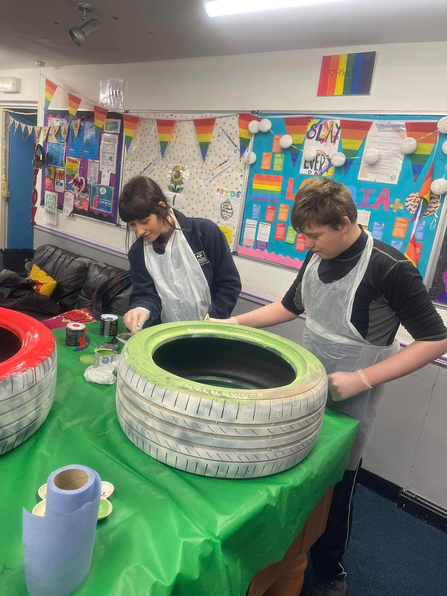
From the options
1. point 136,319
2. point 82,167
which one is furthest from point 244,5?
point 82,167

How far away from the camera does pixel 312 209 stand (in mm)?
1204

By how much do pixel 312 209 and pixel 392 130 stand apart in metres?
1.28

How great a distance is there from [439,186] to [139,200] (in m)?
1.46

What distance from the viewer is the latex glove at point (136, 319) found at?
4.87ft

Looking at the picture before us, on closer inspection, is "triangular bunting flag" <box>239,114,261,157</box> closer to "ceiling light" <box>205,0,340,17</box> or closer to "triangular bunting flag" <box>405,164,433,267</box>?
"ceiling light" <box>205,0,340,17</box>

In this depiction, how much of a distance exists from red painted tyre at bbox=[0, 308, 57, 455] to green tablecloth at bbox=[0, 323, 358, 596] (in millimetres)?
59

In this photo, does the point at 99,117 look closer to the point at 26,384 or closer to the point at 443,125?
the point at 443,125

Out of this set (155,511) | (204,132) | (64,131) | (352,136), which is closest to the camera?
(155,511)

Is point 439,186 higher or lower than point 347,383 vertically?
higher

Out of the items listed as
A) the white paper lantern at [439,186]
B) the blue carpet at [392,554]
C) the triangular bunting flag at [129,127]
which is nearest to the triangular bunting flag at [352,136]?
the white paper lantern at [439,186]

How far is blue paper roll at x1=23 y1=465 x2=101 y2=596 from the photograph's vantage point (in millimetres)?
551

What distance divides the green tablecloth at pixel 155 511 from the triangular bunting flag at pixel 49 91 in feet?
13.1

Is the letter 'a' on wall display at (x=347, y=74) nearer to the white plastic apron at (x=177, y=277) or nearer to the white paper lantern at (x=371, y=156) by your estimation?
the white paper lantern at (x=371, y=156)

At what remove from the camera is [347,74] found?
2264 mm
